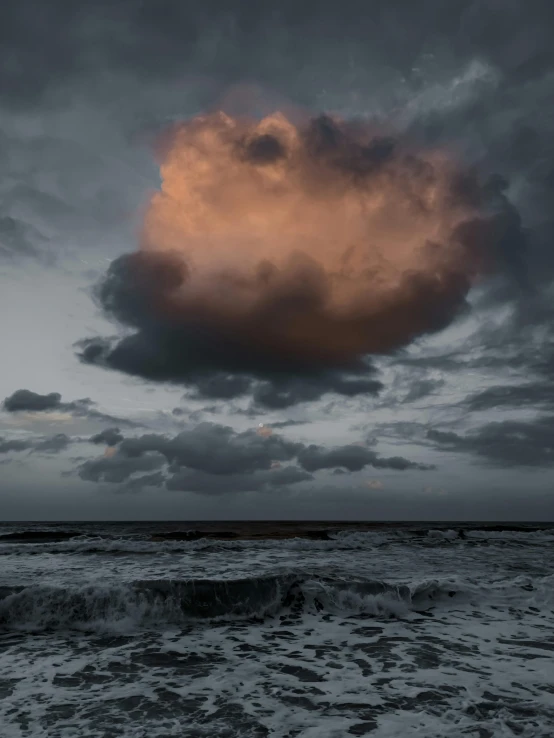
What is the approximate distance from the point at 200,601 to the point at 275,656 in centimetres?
458

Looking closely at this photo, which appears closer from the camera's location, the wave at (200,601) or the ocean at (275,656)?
the ocean at (275,656)

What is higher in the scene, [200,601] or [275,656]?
[200,601]

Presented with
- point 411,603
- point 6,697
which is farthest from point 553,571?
point 6,697

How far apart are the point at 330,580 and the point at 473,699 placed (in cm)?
880

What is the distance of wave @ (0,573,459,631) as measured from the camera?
12.7 meters

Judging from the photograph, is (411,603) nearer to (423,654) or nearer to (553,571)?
(423,654)

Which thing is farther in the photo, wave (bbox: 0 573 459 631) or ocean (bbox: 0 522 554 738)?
wave (bbox: 0 573 459 631)

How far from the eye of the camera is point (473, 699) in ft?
23.9

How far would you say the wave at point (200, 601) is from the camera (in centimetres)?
1268

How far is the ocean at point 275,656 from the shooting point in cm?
660

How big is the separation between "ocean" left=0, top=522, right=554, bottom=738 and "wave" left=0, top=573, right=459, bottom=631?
43mm

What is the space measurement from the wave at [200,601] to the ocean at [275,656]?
43 millimetres

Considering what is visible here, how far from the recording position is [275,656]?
383 inches

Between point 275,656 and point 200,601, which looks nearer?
point 275,656
